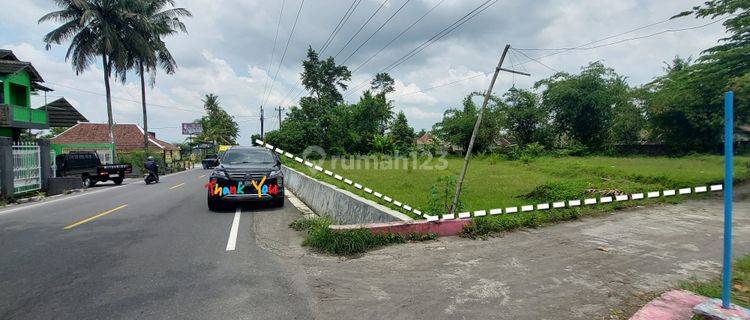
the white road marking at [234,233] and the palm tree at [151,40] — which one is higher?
the palm tree at [151,40]

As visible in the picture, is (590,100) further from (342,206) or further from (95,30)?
(95,30)

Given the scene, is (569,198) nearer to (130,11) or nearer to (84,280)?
(84,280)

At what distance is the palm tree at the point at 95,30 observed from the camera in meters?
28.1

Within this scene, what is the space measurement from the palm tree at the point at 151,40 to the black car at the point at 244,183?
2457 cm

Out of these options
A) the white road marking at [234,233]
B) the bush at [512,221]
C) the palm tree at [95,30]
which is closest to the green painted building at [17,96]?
the palm tree at [95,30]

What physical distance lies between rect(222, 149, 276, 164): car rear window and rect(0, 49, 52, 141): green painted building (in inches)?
712

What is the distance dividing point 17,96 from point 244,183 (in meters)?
25.6

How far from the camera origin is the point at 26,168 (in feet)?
58.4

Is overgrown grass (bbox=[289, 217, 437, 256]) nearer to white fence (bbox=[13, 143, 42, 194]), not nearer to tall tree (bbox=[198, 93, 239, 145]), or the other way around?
white fence (bbox=[13, 143, 42, 194])

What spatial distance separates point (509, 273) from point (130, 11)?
34.6 meters

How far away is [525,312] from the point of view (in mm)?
4094

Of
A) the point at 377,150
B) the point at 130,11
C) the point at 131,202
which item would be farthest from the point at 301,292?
the point at 130,11

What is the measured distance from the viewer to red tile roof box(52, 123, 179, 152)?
47.9 m

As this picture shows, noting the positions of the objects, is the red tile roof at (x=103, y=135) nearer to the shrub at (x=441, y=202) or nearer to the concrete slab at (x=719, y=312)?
the shrub at (x=441, y=202)
